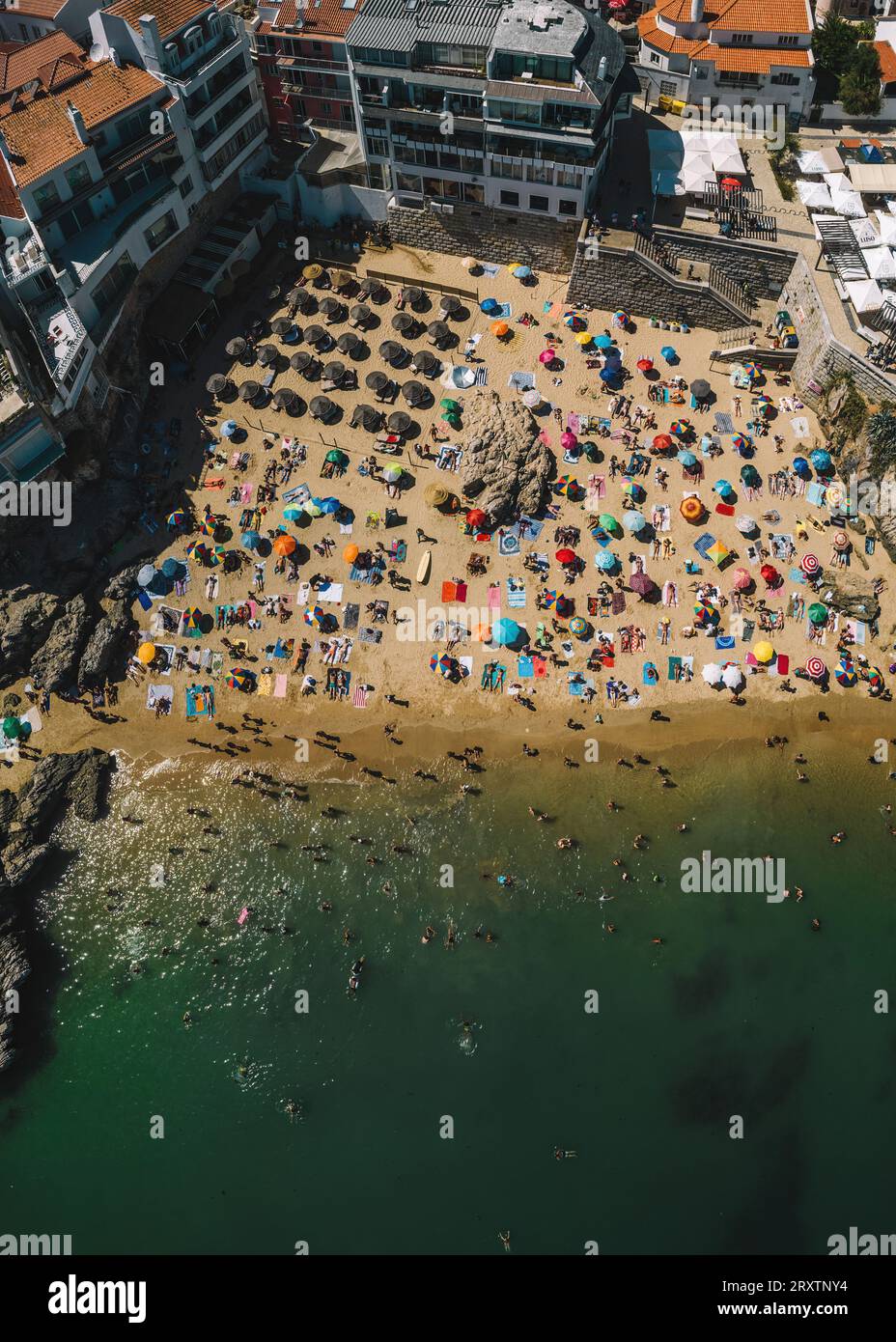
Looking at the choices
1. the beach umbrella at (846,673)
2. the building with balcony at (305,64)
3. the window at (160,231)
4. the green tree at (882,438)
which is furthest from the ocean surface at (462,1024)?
Result: the building with balcony at (305,64)

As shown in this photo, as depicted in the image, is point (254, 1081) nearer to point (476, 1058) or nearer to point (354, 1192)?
point (354, 1192)

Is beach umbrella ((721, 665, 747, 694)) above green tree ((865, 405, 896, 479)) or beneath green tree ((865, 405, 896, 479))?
beneath

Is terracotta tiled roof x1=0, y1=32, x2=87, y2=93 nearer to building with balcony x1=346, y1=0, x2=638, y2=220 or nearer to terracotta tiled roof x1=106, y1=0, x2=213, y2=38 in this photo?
terracotta tiled roof x1=106, y1=0, x2=213, y2=38

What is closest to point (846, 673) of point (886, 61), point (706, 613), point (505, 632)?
point (706, 613)

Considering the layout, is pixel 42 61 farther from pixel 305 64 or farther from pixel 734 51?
pixel 734 51

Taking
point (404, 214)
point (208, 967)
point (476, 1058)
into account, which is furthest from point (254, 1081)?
point (404, 214)

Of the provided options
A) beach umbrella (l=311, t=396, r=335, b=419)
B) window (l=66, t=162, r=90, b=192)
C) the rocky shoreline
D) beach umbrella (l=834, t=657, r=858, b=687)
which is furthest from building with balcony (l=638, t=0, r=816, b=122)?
the rocky shoreline
